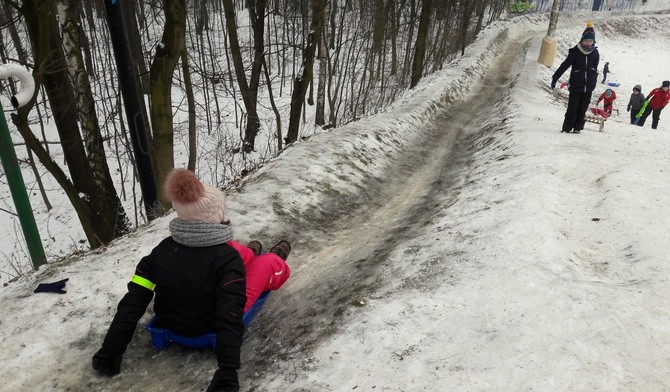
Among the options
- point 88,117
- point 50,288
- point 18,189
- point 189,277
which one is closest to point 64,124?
point 88,117

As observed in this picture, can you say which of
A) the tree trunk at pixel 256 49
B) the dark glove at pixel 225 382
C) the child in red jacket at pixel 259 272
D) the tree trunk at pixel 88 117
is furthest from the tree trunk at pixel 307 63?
the dark glove at pixel 225 382

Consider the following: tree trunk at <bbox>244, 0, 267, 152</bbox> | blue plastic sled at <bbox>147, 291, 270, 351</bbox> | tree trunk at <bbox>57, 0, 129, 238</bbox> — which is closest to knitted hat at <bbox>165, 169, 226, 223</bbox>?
blue plastic sled at <bbox>147, 291, 270, 351</bbox>

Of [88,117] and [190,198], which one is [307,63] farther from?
[190,198]

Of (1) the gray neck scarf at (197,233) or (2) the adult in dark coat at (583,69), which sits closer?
(1) the gray neck scarf at (197,233)

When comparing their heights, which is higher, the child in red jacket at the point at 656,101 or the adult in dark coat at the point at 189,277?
the adult in dark coat at the point at 189,277

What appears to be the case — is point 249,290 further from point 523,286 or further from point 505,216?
point 505,216

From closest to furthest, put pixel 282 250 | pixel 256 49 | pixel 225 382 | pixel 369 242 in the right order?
pixel 225 382 → pixel 282 250 → pixel 369 242 → pixel 256 49

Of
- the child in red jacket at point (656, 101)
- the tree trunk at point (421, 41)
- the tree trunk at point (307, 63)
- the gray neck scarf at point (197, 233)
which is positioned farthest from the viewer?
the tree trunk at point (421, 41)

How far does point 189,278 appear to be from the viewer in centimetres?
292

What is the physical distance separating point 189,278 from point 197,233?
1.02 feet

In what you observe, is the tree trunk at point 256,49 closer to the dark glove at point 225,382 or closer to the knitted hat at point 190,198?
the knitted hat at point 190,198

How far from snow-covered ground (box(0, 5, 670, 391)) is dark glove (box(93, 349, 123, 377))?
0.07 meters

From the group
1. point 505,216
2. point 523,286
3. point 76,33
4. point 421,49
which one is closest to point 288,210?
point 505,216

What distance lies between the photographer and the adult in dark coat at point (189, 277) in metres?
2.90
